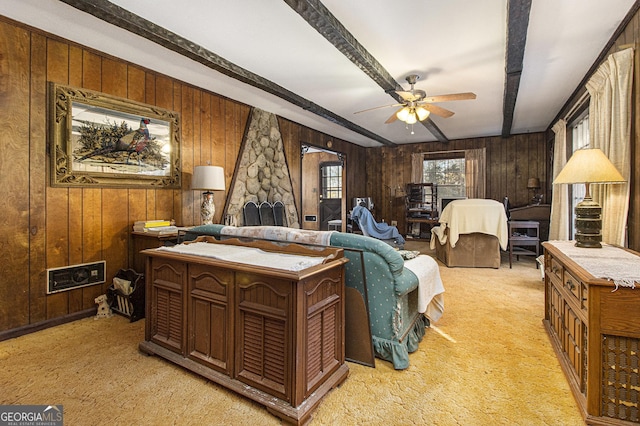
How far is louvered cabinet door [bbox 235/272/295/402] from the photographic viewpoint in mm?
1490

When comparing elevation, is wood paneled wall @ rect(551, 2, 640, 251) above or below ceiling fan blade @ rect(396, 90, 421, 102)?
below

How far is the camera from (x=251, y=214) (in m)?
4.56

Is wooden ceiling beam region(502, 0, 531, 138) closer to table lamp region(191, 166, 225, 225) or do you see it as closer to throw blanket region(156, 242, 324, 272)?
throw blanket region(156, 242, 324, 272)

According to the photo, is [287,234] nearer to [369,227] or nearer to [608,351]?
[608,351]

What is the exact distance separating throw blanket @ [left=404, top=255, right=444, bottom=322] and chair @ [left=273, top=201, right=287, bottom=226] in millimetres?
2863

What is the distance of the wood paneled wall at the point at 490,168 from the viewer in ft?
22.0

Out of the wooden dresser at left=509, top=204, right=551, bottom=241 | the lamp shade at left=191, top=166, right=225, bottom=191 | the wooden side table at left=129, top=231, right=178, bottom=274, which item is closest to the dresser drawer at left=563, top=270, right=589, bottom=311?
the wooden side table at left=129, top=231, right=178, bottom=274

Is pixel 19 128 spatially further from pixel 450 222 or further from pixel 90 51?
pixel 450 222

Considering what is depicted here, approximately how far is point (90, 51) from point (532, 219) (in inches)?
269

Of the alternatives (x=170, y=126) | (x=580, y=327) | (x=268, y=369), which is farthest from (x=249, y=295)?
(x=170, y=126)

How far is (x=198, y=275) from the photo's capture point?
182cm

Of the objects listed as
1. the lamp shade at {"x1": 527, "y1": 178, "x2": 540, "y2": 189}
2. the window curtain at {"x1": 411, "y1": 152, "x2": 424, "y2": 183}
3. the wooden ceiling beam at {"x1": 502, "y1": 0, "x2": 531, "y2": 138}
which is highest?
the wooden ceiling beam at {"x1": 502, "y1": 0, "x2": 531, "y2": 138}

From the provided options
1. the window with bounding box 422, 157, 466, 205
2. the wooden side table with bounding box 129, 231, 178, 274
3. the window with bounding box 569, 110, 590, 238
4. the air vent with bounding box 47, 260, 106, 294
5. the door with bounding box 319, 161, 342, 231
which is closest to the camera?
the air vent with bounding box 47, 260, 106, 294

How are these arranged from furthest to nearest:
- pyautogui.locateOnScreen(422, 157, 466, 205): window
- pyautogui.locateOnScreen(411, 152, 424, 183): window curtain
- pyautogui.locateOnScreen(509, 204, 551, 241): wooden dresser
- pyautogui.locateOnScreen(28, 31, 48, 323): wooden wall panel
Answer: pyautogui.locateOnScreen(411, 152, 424, 183): window curtain
pyautogui.locateOnScreen(422, 157, 466, 205): window
pyautogui.locateOnScreen(509, 204, 551, 241): wooden dresser
pyautogui.locateOnScreen(28, 31, 48, 323): wooden wall panel
